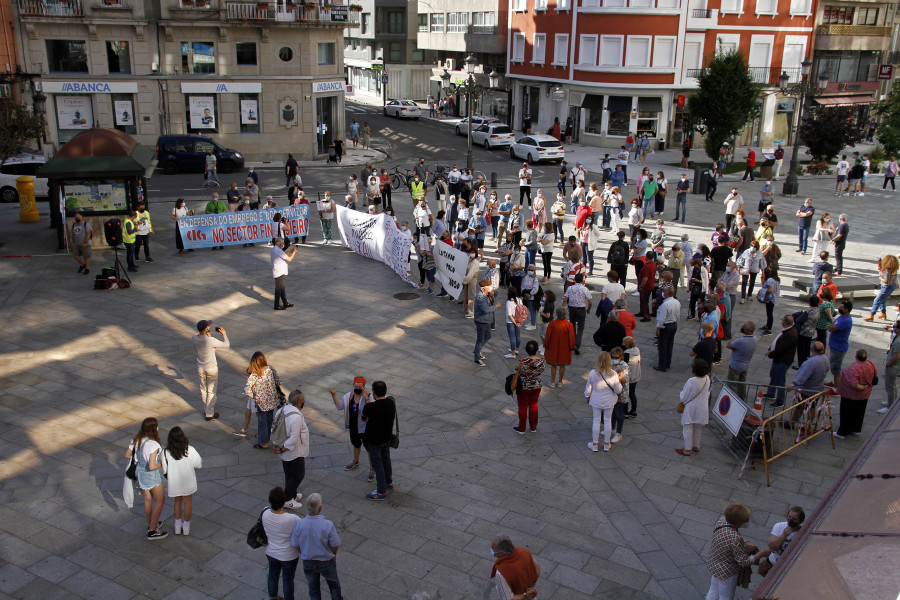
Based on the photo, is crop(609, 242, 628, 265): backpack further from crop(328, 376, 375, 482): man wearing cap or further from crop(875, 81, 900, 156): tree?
crop(875, 81, 900, 156): tree

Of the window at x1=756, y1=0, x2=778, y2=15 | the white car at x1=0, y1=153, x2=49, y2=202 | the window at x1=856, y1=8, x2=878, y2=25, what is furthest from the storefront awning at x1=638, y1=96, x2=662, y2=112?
the white car at x1=0, y1=153, x2=49, y2=202

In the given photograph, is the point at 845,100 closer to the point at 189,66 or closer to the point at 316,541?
the point at 189,66

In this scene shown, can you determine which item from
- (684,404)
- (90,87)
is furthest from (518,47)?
(684,404)

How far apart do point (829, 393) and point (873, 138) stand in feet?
154

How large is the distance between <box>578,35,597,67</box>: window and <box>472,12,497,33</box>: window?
41.4 feet

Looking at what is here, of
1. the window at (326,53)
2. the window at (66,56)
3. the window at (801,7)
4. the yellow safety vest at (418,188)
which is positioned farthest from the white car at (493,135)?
the window at (66,56)

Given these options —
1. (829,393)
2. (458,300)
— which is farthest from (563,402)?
(458,300)

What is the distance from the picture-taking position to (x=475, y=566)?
9008 mm

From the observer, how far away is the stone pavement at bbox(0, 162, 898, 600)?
8906 mm

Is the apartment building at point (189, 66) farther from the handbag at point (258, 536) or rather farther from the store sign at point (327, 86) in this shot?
the handbag at point (258, 536)

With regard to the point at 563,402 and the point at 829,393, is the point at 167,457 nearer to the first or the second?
the point at 563,402

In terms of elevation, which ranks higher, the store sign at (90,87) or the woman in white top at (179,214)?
the store sign at (90,87)

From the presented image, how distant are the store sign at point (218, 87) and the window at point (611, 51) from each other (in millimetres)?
19593

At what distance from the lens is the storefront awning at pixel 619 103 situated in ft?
148
